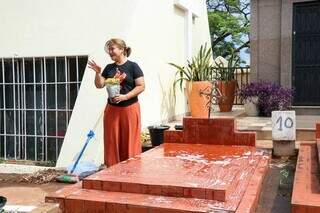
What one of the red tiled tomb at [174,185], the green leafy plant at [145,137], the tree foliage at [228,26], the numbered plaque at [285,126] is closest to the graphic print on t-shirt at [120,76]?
the red tiled tomb at [174,185]

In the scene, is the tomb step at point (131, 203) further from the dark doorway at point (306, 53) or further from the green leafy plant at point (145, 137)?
the dark doorway at point (306, 53)

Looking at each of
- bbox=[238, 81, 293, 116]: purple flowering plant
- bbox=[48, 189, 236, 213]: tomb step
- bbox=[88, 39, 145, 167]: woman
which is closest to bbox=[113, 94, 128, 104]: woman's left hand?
bbox=[88, 39, 145, 167]: woman

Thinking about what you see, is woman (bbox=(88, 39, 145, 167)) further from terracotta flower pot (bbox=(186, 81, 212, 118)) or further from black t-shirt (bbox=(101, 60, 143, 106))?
terracotta flower pot (bbox=(186, 81, 212, 118))

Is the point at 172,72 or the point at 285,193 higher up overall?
the point at 172,72

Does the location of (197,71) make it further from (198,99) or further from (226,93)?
(226,93)

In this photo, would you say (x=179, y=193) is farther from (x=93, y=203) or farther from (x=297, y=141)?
(x=297, y=141)

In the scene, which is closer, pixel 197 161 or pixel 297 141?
pixel 197 161

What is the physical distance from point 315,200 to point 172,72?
229 inches

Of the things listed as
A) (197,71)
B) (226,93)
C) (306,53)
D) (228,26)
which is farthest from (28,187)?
(228,26)

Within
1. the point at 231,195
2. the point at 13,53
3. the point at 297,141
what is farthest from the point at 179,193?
the point at 13,53

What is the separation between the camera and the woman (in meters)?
4.74

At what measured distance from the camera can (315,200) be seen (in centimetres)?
301

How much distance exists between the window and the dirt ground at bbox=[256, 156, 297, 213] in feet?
11.3

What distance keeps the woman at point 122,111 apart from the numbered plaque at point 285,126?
1905mm
